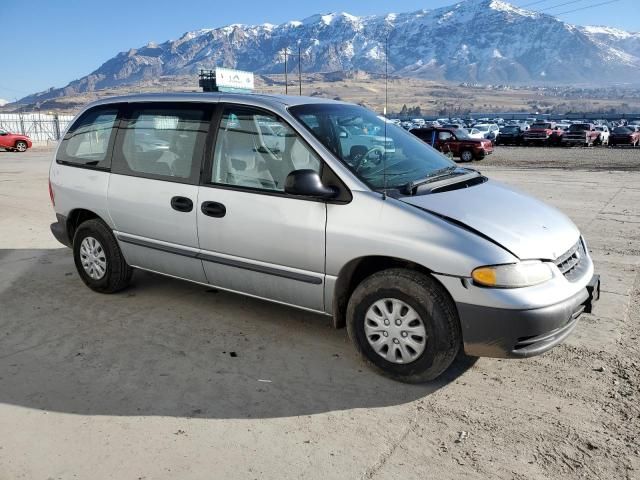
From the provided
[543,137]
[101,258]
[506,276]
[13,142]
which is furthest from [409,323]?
[543,137]

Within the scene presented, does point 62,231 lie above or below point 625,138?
above

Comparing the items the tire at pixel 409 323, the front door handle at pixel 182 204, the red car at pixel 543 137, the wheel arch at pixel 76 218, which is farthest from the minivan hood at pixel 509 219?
the red car at pixel 543 137

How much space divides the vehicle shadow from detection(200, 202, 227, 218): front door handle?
0.94 m

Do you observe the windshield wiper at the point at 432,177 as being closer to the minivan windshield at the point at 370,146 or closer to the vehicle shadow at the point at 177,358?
the minivan windshield at the point at 370,146

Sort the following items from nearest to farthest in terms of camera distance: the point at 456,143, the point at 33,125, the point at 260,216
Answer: the point at 260,216 → the point at 456,143 → the point at 33,125

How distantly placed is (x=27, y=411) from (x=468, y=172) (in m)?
3.47

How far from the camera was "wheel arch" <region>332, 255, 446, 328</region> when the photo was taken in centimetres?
A: 363

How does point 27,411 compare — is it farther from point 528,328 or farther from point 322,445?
point 528,328

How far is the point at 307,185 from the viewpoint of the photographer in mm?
3570

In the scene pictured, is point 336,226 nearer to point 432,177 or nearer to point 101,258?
point 432,177

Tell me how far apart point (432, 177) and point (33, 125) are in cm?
5818

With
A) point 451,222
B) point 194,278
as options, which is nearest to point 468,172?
point 451,222

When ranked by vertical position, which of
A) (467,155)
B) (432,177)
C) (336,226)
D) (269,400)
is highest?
(432,177)

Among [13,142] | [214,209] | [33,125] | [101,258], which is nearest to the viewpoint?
[214,209]
